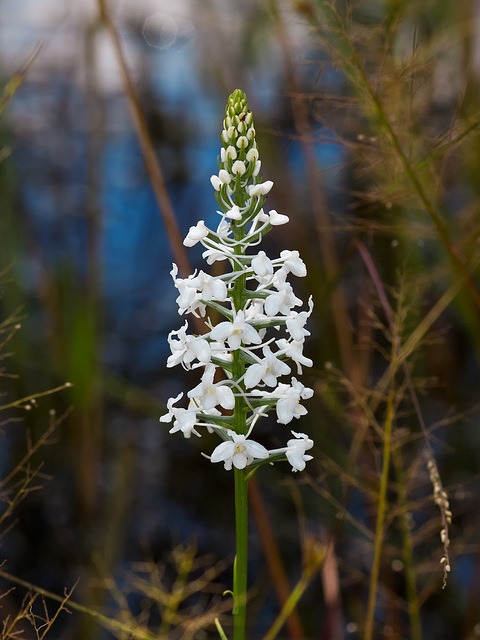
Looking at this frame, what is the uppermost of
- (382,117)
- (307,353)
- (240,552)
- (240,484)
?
(382,117)

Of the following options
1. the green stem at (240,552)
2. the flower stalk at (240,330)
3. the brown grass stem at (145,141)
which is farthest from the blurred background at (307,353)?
the green stem at (240,552)

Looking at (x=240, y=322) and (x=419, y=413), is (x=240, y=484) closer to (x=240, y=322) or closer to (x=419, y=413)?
(x=240, y=322)

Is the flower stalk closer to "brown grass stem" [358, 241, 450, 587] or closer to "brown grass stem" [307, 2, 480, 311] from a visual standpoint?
"brown grass stem" [358, 241, 450, 587]

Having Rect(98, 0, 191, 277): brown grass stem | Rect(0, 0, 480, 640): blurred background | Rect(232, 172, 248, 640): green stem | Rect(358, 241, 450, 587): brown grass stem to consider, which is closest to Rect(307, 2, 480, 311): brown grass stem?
Rect(0, 0, 480, 640): blurred background

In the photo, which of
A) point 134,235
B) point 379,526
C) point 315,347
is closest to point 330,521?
point 315,347

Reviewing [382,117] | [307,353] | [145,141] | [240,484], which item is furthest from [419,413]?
[307,353]

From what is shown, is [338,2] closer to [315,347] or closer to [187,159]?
[315,347]
